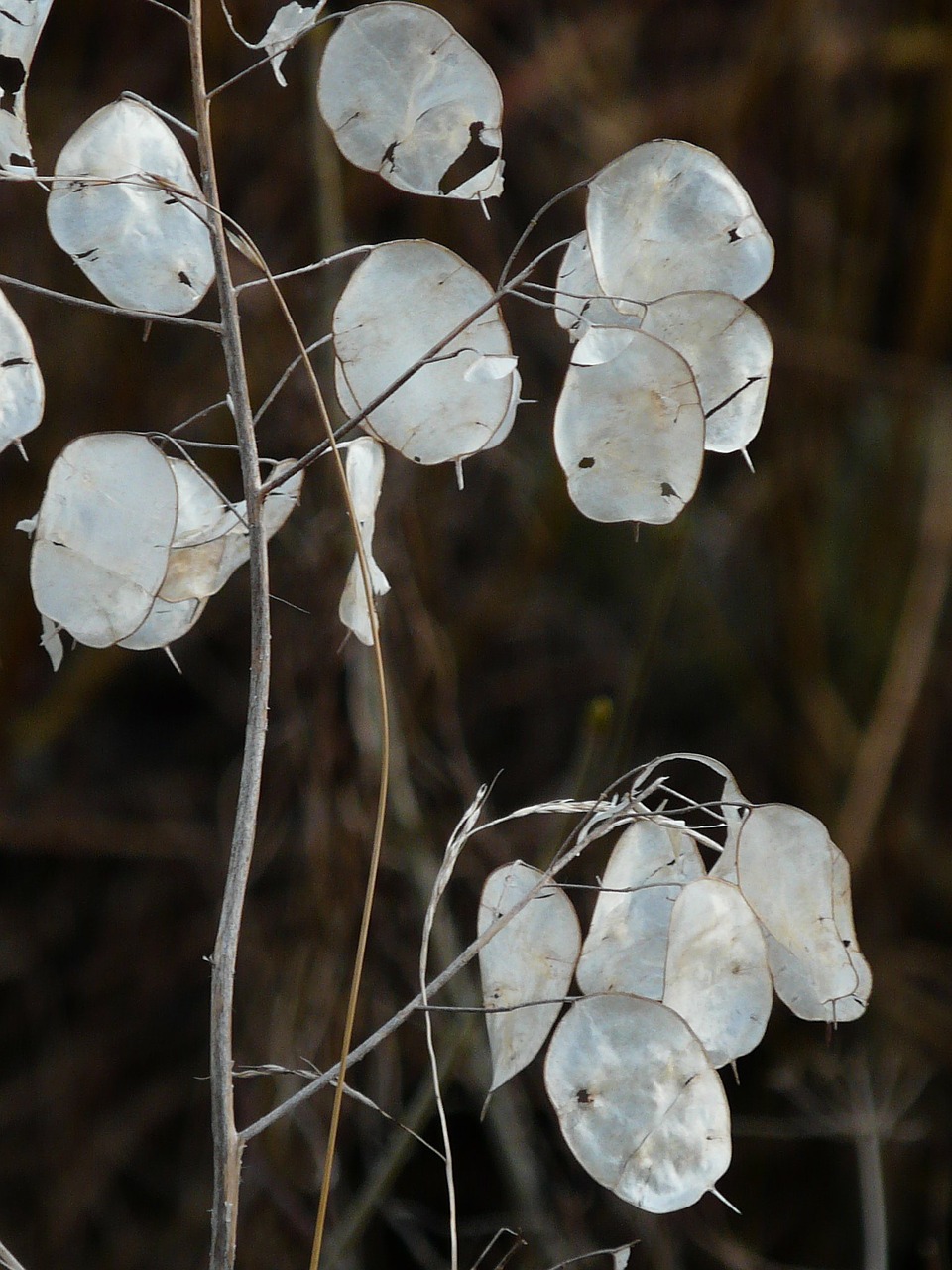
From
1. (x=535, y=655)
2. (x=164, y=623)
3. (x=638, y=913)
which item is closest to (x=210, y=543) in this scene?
(x=164, y=623)

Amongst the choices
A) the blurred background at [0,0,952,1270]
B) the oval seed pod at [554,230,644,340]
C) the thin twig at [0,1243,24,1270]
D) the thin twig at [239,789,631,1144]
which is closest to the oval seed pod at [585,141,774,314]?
the oval seed pod at [554,230,644,340]

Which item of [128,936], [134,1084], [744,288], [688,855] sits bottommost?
[134,1084]

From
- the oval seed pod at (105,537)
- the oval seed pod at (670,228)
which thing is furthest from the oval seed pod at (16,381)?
the oval seed pod at (670,228)

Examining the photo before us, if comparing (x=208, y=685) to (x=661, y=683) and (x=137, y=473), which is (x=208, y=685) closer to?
(x=661, y=683)

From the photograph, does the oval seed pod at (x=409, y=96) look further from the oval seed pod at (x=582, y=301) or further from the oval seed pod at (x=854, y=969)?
the oval seed pod at (x=854, y=969)

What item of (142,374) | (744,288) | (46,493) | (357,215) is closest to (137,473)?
(46,493)

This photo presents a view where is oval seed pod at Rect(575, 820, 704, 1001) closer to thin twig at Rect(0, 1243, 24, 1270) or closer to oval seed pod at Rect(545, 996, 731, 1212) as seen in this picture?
oval seed pod at Rect(545, 996, 731, 1212)
